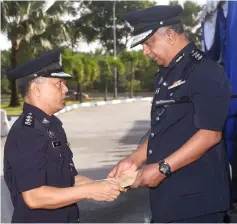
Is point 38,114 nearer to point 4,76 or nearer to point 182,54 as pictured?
point 182,54

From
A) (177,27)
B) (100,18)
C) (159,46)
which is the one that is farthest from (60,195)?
(100,18)

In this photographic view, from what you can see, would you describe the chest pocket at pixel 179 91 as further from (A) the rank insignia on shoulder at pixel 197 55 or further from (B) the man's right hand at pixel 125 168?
(B) the man's right hand at pixel 125 168

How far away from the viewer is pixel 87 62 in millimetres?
33500

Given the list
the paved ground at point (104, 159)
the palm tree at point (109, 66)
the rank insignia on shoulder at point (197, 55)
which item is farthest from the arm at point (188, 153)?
the palm tree at point (109, 66)

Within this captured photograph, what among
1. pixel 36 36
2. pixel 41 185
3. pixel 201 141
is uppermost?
pixel 201 141

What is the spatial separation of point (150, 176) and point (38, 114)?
60 cm

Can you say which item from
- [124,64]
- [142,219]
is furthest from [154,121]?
[124,64]

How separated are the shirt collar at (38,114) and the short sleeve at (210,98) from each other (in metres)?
0.69

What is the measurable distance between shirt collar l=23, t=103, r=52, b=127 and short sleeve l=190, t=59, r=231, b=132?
0.69 m

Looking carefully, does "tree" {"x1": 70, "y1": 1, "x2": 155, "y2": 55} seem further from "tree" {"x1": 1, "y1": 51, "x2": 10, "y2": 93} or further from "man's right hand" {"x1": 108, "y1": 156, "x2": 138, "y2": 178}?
"man's right hand" {"x1": 108, "y1": 156, "x2": 138, "y2": 178}

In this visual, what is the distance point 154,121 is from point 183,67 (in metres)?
0.30

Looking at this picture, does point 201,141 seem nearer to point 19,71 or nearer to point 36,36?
point 19,71

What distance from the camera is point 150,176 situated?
207cm

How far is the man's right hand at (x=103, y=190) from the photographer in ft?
6.87
